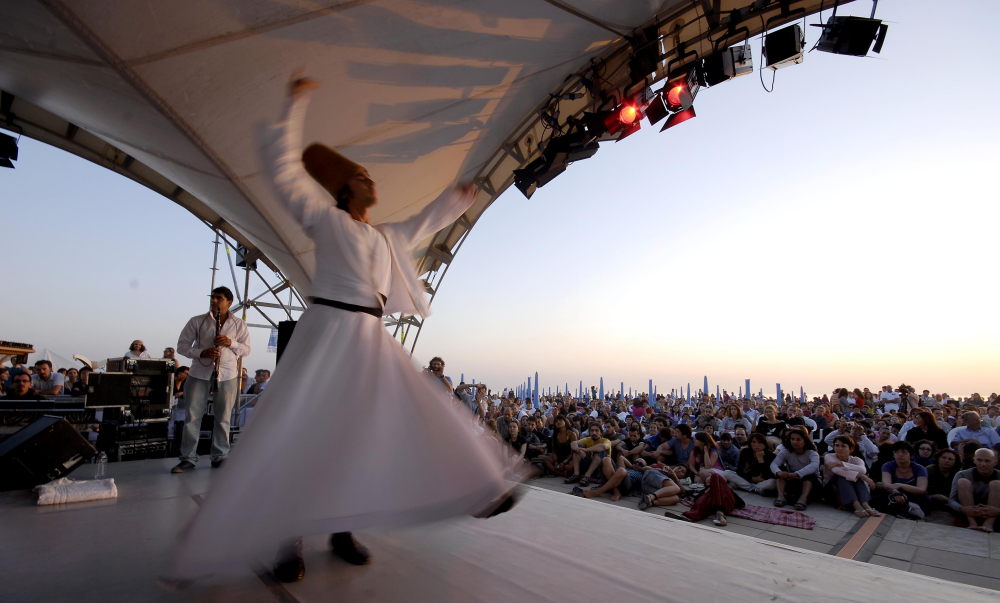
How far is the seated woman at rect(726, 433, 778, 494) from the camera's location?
20.2 feet

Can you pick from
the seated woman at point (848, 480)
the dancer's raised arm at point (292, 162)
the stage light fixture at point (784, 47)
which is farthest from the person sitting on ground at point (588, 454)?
the dancer's raised arm at point (292, 162)

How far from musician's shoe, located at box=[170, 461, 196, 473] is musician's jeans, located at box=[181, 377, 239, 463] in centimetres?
3

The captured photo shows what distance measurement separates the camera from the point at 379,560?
168cm

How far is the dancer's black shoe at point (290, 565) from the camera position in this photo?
1465 mm

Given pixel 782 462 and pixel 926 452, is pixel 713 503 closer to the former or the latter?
pixel 782 462

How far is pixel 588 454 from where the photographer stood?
7.04m

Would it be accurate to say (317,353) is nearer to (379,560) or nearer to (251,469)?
(251,469)

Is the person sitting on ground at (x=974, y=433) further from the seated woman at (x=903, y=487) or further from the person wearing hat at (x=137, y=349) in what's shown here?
the person wearing hat at (x=137, y=349)

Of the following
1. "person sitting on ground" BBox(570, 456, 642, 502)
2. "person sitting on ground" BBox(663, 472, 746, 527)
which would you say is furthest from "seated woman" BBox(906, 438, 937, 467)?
"person sitting on ground" BBox(570, 456, 642, 502)

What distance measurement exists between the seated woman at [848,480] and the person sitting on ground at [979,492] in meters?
0.72

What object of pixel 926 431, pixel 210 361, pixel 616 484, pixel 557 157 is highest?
pixel 557 157

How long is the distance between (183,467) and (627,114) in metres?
5.80

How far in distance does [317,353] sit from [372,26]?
319cm

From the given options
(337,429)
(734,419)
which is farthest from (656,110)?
(734,419)
